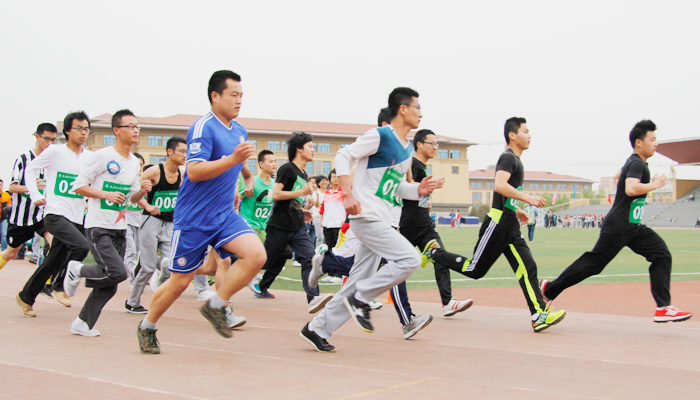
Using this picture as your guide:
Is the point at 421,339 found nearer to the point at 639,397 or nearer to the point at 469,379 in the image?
the point at 469,379

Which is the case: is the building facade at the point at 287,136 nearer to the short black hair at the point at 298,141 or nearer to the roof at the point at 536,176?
the roof at the point at 536,176

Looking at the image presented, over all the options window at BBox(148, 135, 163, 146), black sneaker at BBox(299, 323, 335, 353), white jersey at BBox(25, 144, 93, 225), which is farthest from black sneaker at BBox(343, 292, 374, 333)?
window at BBox(148, 135, 163, 146)

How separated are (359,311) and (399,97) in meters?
1.89

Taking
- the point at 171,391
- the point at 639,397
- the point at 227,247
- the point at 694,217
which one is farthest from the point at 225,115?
the point at 694,217

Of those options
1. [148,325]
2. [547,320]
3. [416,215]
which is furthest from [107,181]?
[547,320]

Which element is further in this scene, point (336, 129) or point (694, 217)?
point (336, 129)

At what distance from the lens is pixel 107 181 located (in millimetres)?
7000

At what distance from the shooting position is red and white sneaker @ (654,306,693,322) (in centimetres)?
673

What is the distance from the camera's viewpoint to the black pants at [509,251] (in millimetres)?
6938

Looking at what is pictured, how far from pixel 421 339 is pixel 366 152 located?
191cm

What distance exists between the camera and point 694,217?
73.2 m

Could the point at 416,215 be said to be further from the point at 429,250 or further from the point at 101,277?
the point at 101,277

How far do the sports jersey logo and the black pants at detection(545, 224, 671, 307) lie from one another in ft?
15.5

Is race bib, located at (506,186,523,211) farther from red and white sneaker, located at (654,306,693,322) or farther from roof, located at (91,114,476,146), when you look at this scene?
roof, located at (91,114,476,146)
